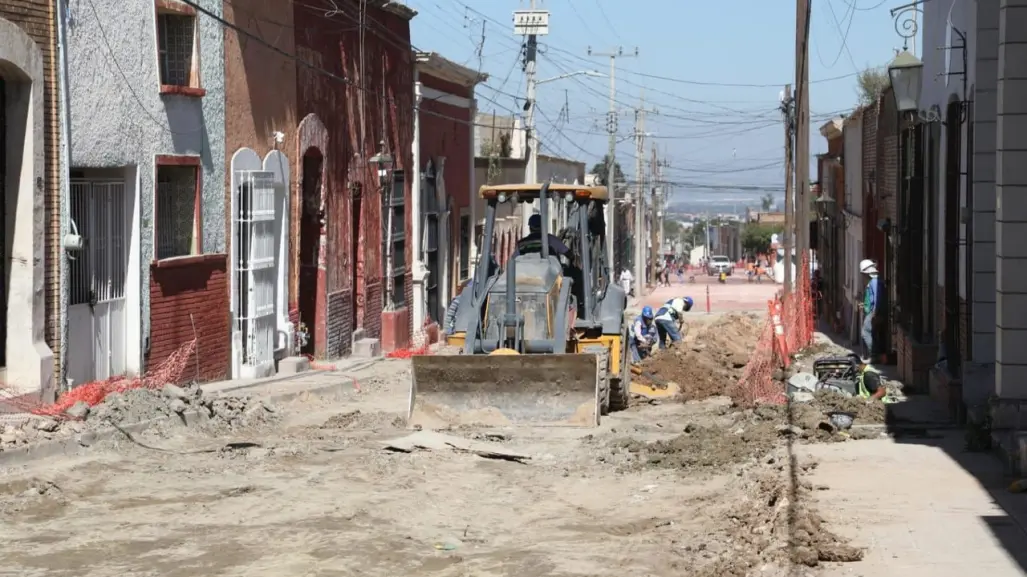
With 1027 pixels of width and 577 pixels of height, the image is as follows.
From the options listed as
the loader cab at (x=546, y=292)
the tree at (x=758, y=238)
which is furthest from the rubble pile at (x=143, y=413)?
the tree at (x=758, y=238)

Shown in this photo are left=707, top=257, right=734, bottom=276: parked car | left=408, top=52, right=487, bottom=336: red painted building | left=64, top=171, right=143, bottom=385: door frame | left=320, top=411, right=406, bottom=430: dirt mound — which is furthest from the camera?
left=707, top=257, right=734, bottom=276: parked car

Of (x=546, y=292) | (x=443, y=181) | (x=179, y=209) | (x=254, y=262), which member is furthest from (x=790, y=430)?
(x=443, y=181)

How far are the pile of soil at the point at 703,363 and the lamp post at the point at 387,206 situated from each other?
19.3 feet

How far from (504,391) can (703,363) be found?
8.81 metres

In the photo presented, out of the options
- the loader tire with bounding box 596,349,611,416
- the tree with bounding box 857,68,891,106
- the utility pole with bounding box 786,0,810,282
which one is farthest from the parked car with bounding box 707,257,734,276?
the loader tire with bounding box 596,349,611,416

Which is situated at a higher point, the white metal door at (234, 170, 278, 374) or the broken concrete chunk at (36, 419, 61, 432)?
the white metal door at (234, 170, 278, 374)

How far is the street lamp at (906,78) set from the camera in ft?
52.9

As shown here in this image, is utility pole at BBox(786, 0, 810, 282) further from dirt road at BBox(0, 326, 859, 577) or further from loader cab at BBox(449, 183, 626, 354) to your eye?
dirt road at BBox(0, 326, 859, 577)

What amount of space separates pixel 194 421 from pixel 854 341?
1587 centimetres

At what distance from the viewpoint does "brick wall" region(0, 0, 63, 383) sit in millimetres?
14219

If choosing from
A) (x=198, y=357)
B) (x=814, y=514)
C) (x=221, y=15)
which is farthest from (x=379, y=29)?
(x=814, y=514)

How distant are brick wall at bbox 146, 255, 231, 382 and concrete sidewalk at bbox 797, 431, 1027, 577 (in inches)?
324

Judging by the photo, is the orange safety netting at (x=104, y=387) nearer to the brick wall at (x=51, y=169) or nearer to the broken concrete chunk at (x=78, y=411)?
the broken concrete chunk at (x=78, y=411)

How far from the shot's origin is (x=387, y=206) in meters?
27.4
